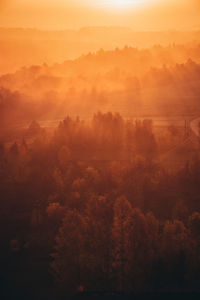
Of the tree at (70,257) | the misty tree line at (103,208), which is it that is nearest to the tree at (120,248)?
the misty tree line at (103,208)

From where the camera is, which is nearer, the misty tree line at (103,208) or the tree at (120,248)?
the tree at (120,248)

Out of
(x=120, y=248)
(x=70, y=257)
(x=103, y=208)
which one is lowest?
(x=70, y=257)

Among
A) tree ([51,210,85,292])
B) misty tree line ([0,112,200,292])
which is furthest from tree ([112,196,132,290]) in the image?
tree ([51,210,85,292])

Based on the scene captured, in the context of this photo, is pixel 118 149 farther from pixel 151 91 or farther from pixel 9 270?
pixel 151 91

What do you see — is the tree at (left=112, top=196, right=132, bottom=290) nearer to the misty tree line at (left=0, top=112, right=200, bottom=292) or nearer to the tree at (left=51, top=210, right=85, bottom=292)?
the misty tree line at (left=0, top=112, right=200, bottom=292)

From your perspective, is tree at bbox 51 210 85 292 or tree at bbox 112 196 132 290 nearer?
tree at bbox 112 196 132 290

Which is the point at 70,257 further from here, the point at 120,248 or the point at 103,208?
the point at 103,208

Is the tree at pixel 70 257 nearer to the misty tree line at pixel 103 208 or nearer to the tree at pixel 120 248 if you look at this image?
the misty tree line at pixel 103 208

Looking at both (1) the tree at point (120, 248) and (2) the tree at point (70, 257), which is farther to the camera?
(2) the tree at point (70, 257)

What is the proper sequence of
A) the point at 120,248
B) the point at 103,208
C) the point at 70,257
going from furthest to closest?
the point at 103,208 < the point at 70,257 < the point at 120,248

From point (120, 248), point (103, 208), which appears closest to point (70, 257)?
point (120, 248)

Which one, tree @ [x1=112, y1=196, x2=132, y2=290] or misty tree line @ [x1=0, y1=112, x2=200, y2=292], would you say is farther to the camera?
misty tree line @ [x1=0, y1=112, x2=200, y2=292]
